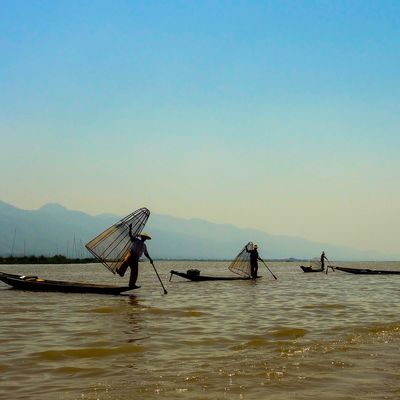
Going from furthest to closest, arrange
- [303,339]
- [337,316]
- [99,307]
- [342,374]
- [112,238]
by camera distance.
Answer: [112,238] < [99,307] < [337,316] < [303,339] < [342,374]

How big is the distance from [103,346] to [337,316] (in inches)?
242

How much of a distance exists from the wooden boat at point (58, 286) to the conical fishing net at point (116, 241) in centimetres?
109

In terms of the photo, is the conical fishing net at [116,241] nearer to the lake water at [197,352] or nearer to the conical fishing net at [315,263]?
the lake water at [197,352]

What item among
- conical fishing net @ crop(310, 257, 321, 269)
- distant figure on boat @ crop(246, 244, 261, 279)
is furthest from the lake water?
conical fishing net @ crop(310, 257, 321, 269)

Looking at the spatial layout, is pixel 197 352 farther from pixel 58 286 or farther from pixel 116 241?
pixel 116 241

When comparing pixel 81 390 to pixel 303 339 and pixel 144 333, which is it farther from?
pixel 303 339

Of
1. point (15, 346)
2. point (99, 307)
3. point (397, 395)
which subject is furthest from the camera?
point (99, 307)

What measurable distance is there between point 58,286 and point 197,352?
11.7 metres

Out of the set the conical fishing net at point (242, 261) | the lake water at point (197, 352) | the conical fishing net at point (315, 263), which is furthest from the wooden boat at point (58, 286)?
the conical fishing net at point (315, 263)

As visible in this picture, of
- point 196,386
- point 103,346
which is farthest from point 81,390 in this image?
point 103,346

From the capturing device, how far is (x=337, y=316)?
1193 cm

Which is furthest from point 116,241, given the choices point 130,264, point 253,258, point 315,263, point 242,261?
point 315,263

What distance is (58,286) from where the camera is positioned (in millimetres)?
18062

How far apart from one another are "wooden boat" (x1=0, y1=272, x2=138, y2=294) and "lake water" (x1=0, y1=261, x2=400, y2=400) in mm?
3739
